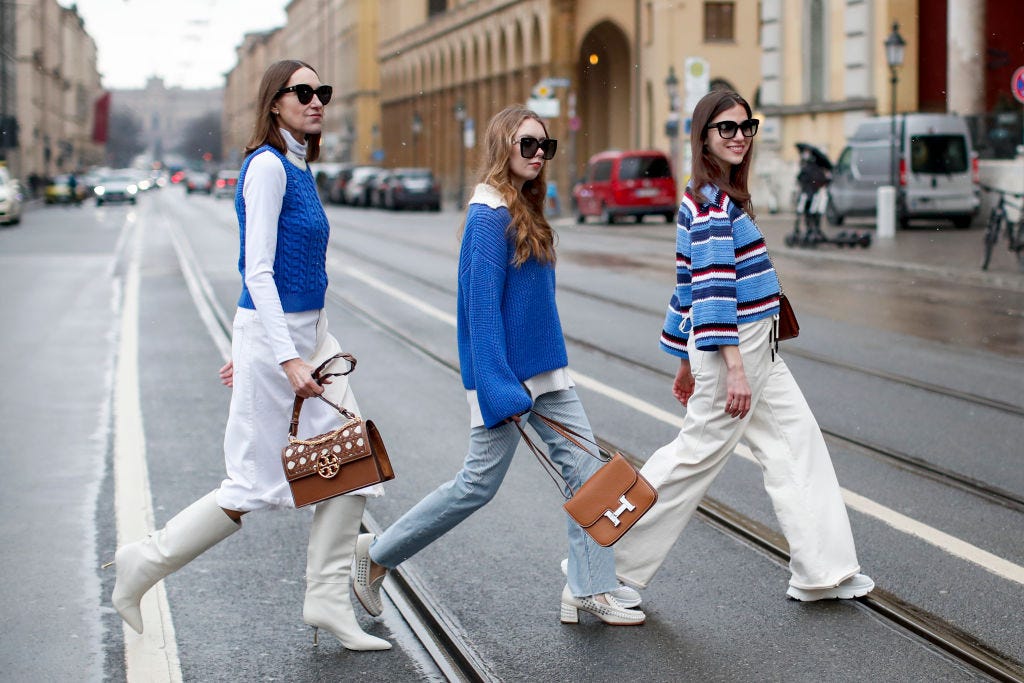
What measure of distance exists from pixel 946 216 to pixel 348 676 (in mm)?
26292

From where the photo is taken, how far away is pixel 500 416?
4438 mm

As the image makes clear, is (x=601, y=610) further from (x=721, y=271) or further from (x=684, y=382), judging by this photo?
(x=721, y=271)

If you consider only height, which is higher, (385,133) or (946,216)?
Result: (385,133)

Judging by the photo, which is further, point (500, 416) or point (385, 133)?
point (385, 133)

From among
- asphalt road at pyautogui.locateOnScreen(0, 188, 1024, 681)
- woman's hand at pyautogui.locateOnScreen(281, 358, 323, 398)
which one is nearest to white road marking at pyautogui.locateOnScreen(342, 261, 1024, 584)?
asphalt road at pyautogui.locateOnScreen(0, 188, 1024, 681)

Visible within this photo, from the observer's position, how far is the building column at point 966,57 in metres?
30.1

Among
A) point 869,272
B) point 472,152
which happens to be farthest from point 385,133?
point 869,272

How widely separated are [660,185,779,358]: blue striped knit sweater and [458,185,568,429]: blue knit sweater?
50cm

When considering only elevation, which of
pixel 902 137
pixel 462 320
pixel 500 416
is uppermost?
pixel 902 137

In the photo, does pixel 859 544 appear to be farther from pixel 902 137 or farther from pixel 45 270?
pixel 902 137

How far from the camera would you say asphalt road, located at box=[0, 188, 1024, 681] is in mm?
4484

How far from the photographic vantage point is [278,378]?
4.43 m

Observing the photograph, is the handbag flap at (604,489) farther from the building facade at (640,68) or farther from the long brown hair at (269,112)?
the building facade at (640,68)

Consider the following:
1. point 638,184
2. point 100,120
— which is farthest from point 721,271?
point 100,120
